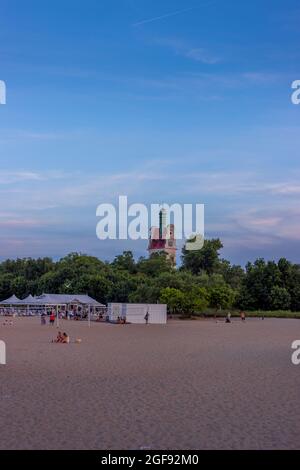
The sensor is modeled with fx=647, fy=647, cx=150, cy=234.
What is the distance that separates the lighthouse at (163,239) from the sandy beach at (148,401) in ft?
382

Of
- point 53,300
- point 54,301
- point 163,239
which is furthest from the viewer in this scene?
point 163,239

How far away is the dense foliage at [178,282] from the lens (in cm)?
7688

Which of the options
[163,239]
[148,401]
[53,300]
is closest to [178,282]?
[53,300]

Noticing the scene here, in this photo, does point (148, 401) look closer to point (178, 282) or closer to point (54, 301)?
point (54, 301)

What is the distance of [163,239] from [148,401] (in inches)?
5197

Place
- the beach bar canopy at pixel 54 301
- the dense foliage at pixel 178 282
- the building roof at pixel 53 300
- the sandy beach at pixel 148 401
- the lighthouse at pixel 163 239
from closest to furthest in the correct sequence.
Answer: the sandy beach at pixel 148 401
the building roof at pixel 53 300
the beach bar canopy at pixel 54 301
the dense foliage at pixel 178 282
the lighthouse at pixel 163 239

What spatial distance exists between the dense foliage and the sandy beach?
48959 mm

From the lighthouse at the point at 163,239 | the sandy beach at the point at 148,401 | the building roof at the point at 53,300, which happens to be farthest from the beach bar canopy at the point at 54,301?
the lighthouse at the point at 163,239

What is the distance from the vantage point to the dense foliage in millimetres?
76875

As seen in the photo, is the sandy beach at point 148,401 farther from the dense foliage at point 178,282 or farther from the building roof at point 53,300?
the dense foliage at point 178,282

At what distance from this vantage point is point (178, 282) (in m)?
79.6

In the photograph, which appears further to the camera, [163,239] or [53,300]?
[163,239]
